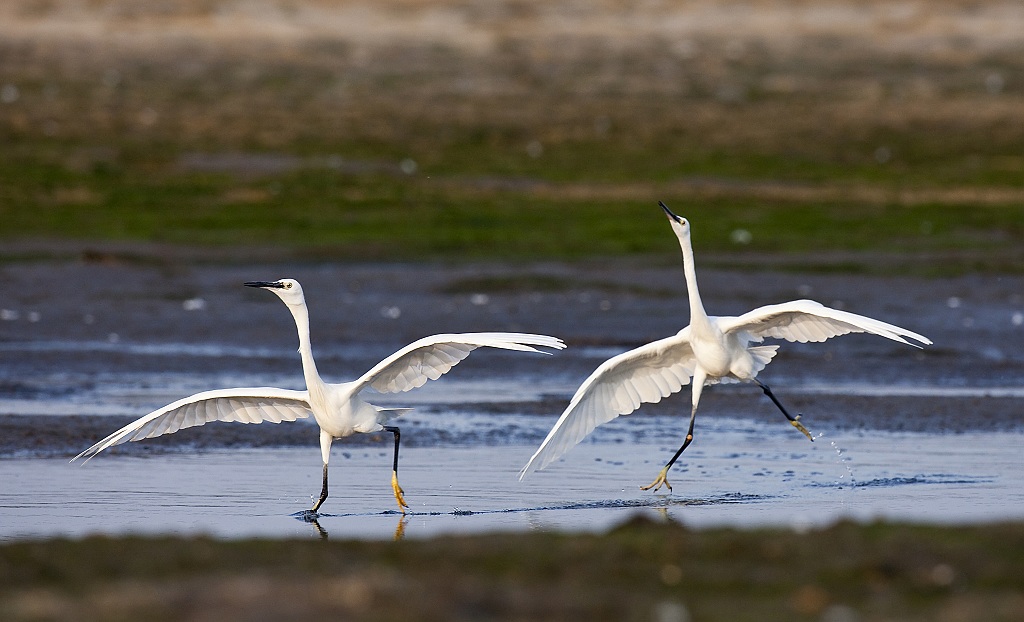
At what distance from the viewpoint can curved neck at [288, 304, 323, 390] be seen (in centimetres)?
998

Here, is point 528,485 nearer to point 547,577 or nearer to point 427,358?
point 427,358

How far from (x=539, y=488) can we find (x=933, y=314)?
347 inches

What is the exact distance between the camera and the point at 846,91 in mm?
33906

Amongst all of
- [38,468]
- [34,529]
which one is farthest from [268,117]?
[34,529]

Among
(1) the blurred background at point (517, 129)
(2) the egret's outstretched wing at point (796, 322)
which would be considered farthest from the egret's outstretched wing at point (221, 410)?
(1) the blurred background at point (517, 129)

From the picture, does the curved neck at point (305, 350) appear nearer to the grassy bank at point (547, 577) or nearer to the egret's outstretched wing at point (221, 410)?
the egret's outstretched wing at point (221, 410)

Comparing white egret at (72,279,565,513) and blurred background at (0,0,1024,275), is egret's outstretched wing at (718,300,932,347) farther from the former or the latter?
blurred background at (0,0,1024,275)

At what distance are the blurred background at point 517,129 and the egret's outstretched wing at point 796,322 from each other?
33.9 feet

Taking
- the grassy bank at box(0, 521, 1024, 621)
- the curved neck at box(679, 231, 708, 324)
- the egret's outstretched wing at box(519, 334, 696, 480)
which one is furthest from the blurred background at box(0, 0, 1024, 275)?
the grassy bank at box(0, 521, 1024, 621)

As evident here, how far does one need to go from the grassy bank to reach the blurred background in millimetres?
14632

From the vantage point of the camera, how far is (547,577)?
6109 mm

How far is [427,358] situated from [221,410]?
55.1 inches

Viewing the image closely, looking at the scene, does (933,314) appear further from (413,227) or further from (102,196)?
(102,196)

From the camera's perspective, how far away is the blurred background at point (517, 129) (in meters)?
23.3
